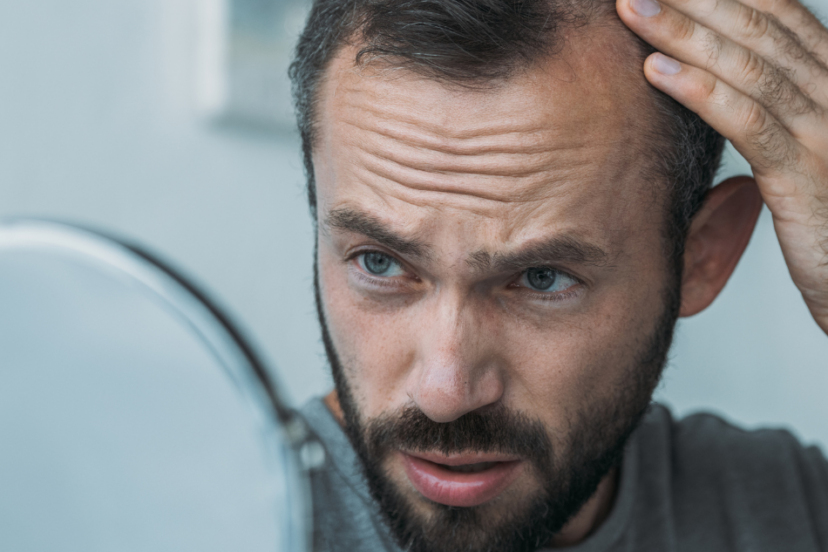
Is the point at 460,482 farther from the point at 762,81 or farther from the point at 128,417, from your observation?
the point at 762,81

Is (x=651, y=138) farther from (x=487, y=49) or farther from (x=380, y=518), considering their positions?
(x=380, y=518)

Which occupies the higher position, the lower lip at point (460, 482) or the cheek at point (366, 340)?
the cheek at point (366, 340)

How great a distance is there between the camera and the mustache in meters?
0.85

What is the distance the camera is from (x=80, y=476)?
518mm

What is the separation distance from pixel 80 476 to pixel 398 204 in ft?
1.42

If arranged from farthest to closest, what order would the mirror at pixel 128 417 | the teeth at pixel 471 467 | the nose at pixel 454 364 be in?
the teeth at pixel 471 467, the nose at pixel 454 364, the mirror at pixel 128 417

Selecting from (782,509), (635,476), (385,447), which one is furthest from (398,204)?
(782,509)

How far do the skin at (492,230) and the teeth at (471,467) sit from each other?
0.04m

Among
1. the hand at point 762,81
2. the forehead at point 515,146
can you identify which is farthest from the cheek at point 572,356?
the hand at point 762,81

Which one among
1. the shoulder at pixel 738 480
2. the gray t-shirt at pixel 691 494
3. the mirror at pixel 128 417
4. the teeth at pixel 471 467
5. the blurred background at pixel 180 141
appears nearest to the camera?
the mirror at pixel 128 417

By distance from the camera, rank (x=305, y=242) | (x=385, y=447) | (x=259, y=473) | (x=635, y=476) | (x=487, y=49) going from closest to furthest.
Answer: (x=259, y=473), (x=487, y=49), (x=385, y=447), (x=635, y=476), (x=305, y=242)

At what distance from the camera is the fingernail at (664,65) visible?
0.85 meters

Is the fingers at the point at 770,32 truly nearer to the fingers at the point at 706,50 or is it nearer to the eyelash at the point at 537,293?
the fingers at the point at 706,50

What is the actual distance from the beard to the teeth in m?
0.04
